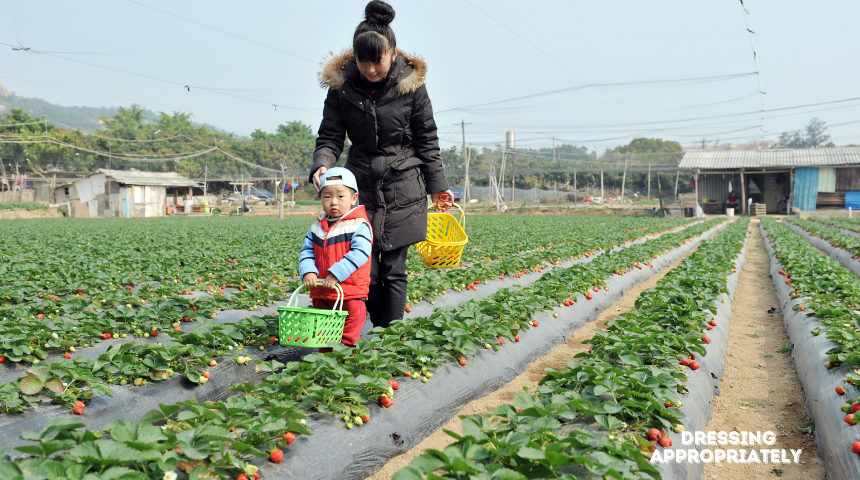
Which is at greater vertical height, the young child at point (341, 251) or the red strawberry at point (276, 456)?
the young child at point (341, 251)

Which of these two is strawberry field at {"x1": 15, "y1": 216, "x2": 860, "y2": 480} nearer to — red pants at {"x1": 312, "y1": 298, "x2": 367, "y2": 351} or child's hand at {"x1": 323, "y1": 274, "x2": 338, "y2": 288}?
red pants at {"x1": 312, "y1": 298, "x2": 367, "y2": 351}

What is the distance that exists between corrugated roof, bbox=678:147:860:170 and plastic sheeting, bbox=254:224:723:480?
105 feet

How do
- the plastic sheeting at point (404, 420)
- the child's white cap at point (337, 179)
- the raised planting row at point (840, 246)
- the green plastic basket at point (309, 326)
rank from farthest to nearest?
the raised planting row at point (840, 246) → the child's white cap at point (337, 179) → the green plastic basket at point (309, 326) → the plastic sheeting at point (404, 420)

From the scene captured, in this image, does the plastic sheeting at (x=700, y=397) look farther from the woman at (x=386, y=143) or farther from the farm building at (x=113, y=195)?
the farm building at (x=113, y=195)

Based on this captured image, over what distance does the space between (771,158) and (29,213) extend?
143ft

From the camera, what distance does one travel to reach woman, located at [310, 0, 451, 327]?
3.53 meters

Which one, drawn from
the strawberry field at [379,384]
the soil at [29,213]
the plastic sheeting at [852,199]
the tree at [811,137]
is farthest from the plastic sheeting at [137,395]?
Answer: the tree at [811,137]

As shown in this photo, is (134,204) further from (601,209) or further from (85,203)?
(601,209)

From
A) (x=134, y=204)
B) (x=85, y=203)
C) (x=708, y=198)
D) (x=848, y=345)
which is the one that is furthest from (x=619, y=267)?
(x=85, y=203)

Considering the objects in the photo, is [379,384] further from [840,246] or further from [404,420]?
[840,246]

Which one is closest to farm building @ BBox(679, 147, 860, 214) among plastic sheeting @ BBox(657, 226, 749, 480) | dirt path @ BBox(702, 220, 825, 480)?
dirt path @ BBox(702, 220, 825, 480)

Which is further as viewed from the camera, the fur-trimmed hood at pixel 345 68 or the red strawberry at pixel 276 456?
the fur-trimmed hood at pixel 345 68

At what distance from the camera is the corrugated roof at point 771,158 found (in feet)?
102

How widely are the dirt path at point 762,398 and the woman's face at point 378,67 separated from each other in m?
2.78
